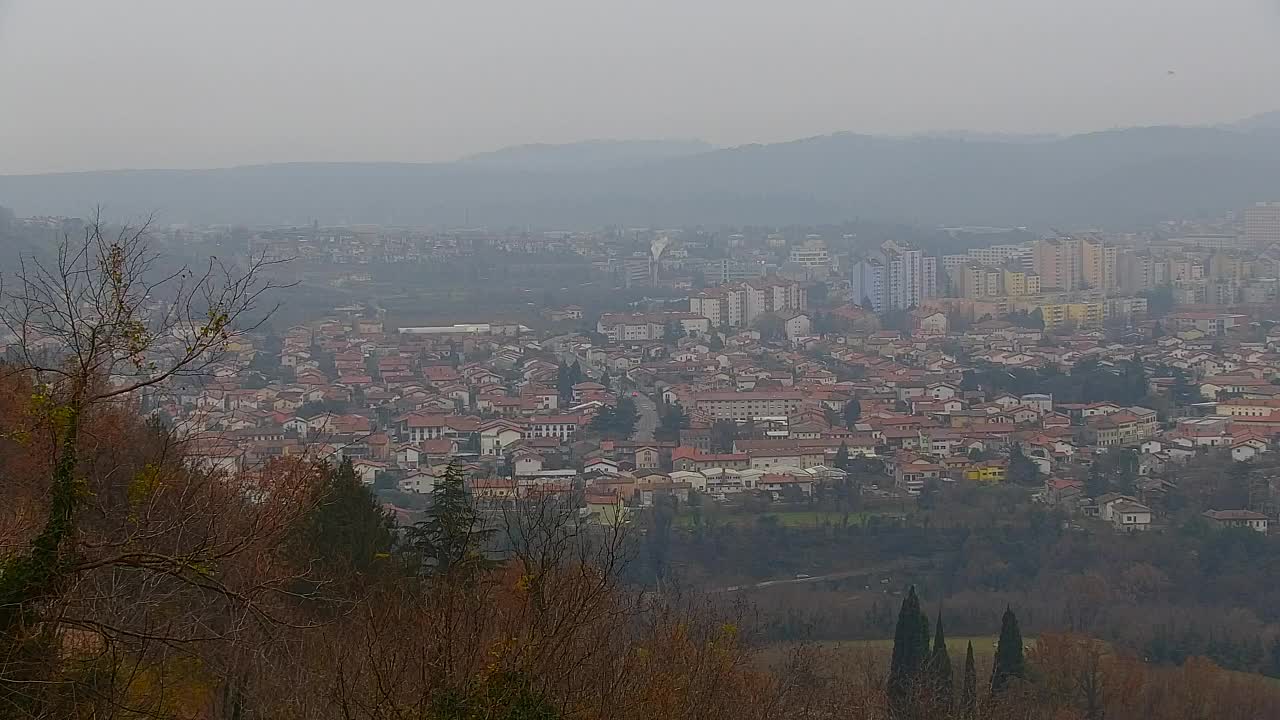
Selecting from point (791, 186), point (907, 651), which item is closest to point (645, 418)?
point (907, 651)

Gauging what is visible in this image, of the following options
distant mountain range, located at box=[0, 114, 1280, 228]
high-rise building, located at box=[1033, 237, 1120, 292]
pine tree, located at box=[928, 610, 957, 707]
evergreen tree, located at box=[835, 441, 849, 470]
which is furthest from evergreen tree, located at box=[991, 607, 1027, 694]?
distant mountain range, located at box=[0, 114, 1280, 228]

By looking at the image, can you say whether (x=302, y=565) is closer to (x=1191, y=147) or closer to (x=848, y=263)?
(x=848, y=263)

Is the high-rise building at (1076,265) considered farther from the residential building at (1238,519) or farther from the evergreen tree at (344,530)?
the evergreen tree at (344,530)

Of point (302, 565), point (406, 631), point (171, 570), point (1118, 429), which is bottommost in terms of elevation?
point (1118, 429)

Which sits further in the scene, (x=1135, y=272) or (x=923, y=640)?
(x=1135, y=272)

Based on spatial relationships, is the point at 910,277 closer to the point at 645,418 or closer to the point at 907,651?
the point at 645,418

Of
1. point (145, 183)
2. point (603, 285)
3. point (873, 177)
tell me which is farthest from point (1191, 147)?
point (145, 183)

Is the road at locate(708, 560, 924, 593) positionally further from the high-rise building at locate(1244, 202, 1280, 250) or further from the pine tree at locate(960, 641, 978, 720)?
the high-rise building at locate(1244, 202, 1280, 250)
